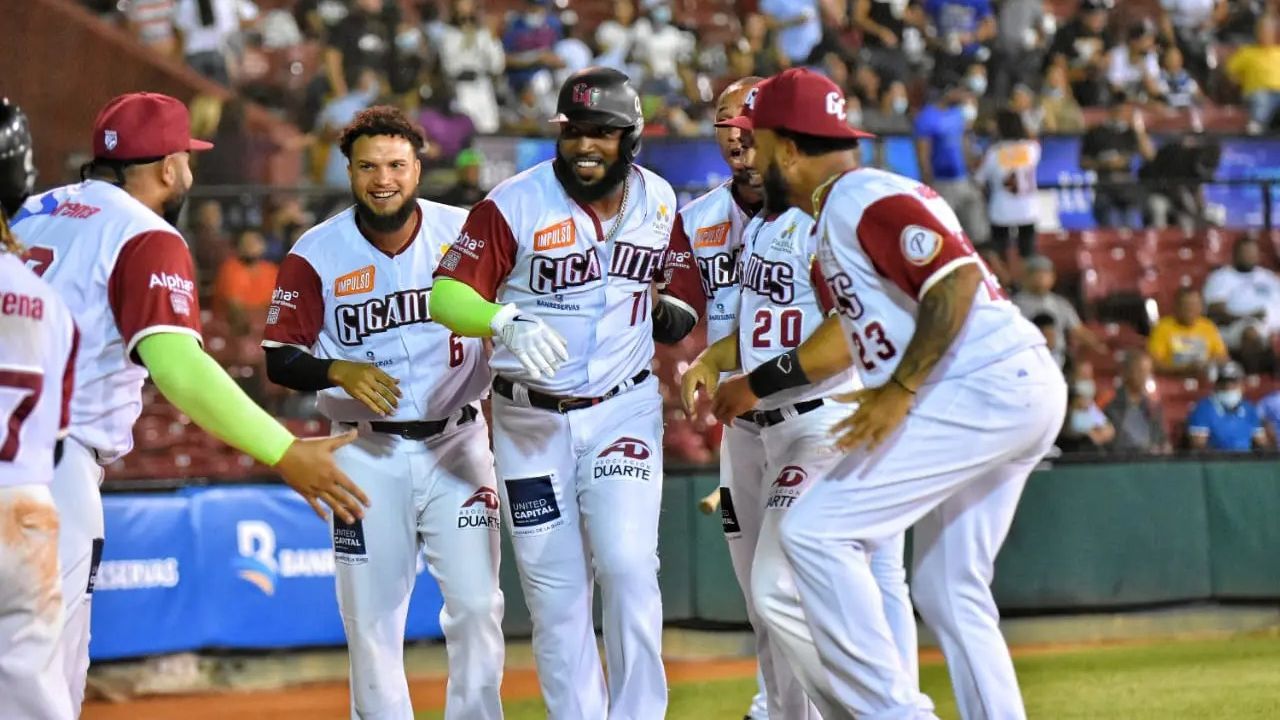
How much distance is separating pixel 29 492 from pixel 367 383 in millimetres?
2128

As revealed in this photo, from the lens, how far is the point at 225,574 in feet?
35.4

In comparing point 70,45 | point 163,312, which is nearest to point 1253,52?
point 70,45

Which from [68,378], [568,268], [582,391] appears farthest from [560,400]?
[68,378]

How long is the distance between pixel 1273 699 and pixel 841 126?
4753 millimetres

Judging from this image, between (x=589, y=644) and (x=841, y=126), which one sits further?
(x=589, y=644)

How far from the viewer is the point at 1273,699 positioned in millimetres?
8703

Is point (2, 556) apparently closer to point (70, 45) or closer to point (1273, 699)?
point (1273, 699)

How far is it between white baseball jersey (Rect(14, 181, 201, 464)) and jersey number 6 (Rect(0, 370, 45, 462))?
604 millimetres

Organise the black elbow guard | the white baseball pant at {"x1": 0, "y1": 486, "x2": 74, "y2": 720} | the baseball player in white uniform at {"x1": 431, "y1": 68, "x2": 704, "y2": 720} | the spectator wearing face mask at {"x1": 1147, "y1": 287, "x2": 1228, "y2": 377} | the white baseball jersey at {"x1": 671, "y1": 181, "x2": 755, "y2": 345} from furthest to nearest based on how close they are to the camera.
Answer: the spectator wearing face mask at {"x1": 1147, "y1": 287, "x2": 1228, "y2": 377} → the white baseball jersey at {"x1": 671, "y1": 181, "x2": 755, "y2": 345} → the black elbow guard → the baseball player in white uniform at {"x1": 431, "y1": 68, "x2": 704, "y2": 720} → the white baseball pant at {"x1": 0, "y1": 486, "x2": 74, "y2": 720}

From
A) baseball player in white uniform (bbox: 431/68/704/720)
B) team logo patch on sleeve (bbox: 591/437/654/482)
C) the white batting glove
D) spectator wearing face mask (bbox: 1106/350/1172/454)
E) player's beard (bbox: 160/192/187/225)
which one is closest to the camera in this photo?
player's beard (bbox: 160/192/187/225)

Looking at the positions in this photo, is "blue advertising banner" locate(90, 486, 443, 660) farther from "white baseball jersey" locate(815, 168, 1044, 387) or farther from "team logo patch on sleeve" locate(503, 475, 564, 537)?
"white baseball jersey" locate(815, 168, 1044, 387)

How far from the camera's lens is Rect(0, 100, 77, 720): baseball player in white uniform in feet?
14.1

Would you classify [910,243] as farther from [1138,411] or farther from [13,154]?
[1138,411]

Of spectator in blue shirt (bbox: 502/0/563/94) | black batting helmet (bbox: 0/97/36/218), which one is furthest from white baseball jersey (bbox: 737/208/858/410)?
spectator in blue shirt (bbox: 502/0/563/94)
